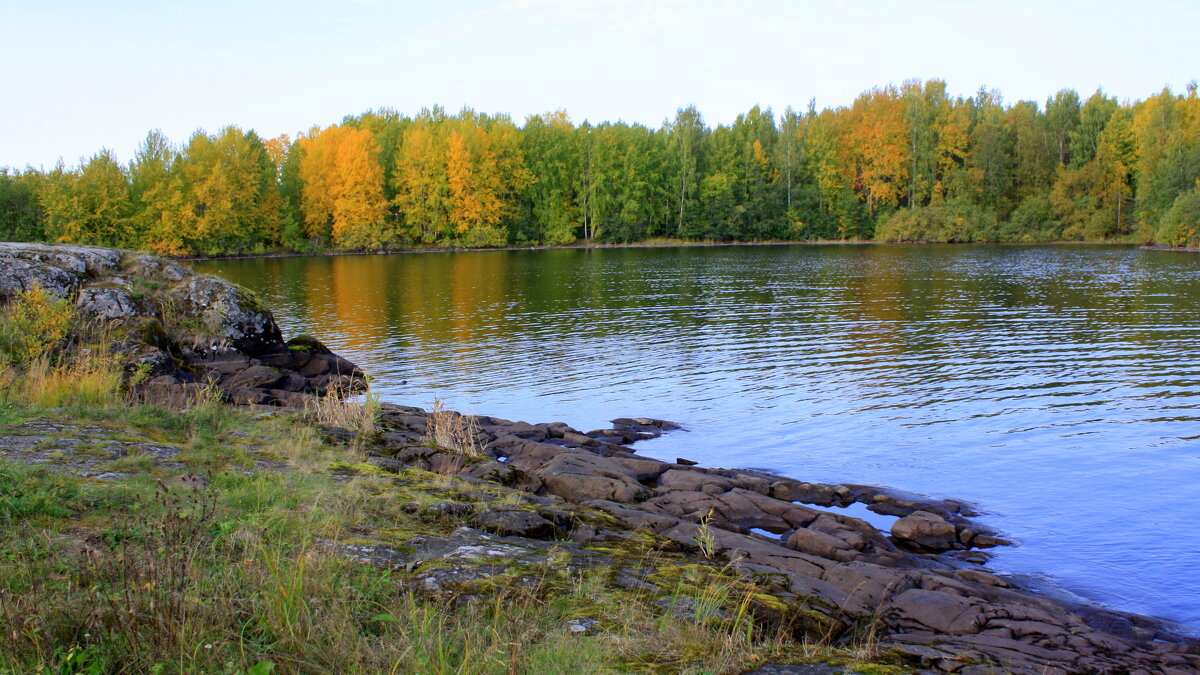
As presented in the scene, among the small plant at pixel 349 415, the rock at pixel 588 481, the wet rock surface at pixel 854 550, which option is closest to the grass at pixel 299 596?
the wet rock surface at pixel 854 550

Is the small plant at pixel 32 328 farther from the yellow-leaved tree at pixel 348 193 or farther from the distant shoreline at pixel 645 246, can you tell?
the yellow-leaved tree at pixel 348 193

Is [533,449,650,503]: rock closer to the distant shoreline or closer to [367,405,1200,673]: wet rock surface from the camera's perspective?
[367,405,1200,673]: wet rock surface

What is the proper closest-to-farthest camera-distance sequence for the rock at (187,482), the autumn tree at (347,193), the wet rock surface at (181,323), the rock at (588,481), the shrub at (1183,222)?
1. the rock at (187,482)
2. the rock at (588,481)
3. the wet rock surface at (181,323)
4. the shrub at (1183,222)
5. the autumn tree at (347,193)

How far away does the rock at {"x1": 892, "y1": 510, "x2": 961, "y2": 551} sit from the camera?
10242mm

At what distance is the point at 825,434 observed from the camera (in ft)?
52.2

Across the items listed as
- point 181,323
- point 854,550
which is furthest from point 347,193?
point 854,550

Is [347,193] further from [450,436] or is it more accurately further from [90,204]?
[450,436]

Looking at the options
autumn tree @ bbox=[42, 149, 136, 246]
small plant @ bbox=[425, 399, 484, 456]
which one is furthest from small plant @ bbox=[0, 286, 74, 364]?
autumn tree @ bbox=[42, 149, 136, 246]

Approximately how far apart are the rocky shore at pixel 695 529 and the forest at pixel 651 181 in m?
70.1

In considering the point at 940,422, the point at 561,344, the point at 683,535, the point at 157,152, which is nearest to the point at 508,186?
the point at 157,152

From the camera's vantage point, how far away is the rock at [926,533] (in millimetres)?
10242

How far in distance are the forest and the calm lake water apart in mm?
41530

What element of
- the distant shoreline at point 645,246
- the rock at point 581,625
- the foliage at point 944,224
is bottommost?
the rock at point 581,625

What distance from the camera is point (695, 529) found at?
9.16 meters
